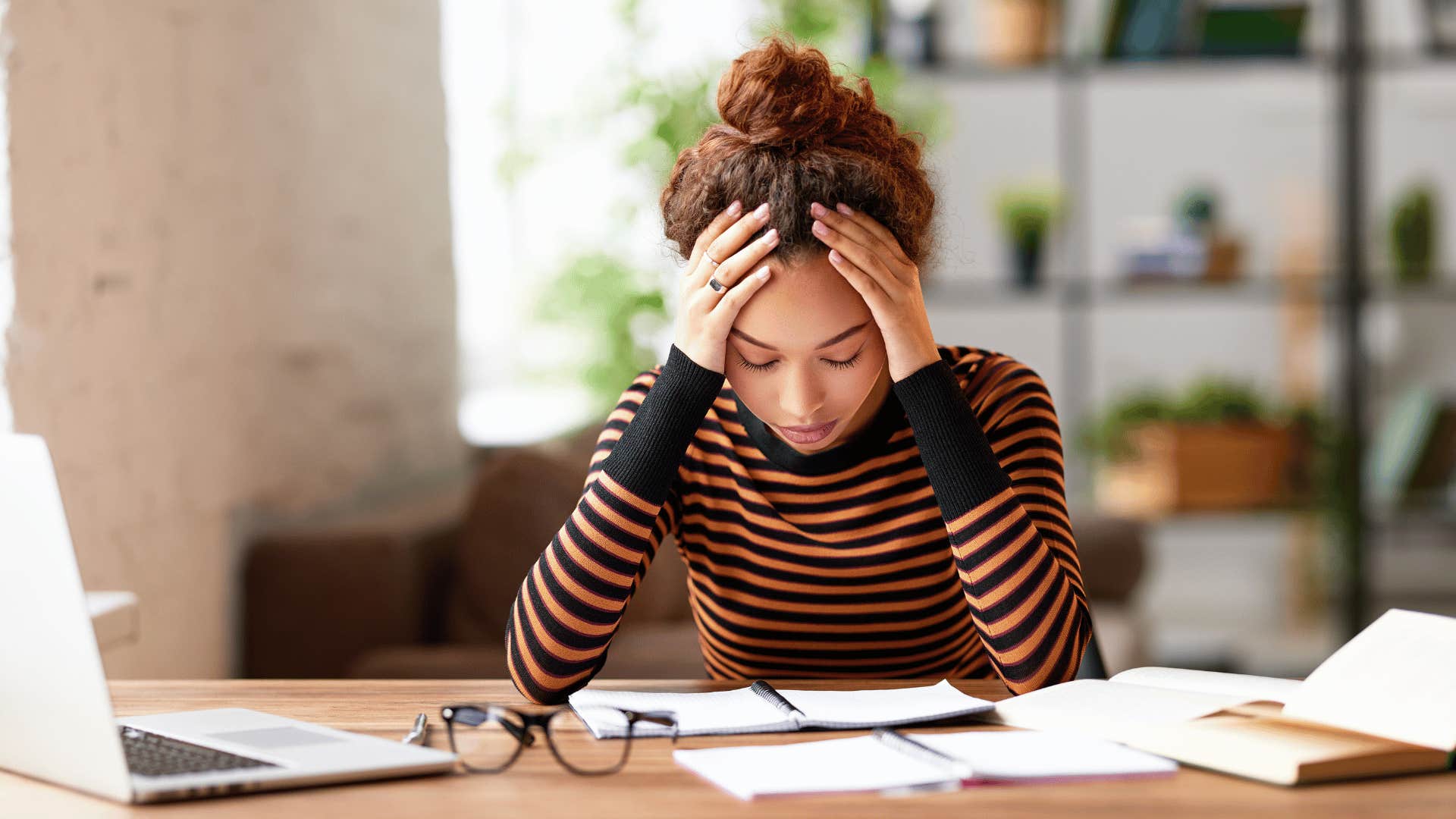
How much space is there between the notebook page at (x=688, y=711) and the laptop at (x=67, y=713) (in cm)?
15

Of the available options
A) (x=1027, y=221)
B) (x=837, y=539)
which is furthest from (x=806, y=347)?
(x=1027, y=221)

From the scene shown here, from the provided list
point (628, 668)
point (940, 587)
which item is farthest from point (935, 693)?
point (628, 668)

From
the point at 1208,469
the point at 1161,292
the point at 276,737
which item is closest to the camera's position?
the point at 276,737

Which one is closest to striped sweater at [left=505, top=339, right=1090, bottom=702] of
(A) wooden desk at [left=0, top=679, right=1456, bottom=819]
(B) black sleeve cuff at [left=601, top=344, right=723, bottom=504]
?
(B) black sleeve cuff at [left=601, top=344, right=723, bottom=504]

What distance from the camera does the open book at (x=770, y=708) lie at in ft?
3.17

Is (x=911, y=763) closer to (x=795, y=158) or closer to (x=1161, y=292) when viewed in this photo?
(x=795, y=158)

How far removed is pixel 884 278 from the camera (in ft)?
3.88

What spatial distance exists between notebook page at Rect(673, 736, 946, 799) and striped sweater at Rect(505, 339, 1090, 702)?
1.00 ft

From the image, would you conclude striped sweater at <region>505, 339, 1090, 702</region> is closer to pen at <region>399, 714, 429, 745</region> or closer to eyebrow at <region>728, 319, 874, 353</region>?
eyebrow at <region>728, 319, 874, 353</region>

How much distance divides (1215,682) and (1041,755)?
0.75ft

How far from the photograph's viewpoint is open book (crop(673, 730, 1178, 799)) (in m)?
0.82

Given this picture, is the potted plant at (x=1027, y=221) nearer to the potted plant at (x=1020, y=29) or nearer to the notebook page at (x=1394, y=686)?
the potted plant at (x=1020, y=29)

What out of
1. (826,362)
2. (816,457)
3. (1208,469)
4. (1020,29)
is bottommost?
(1208,469)

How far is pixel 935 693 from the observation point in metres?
1.07
